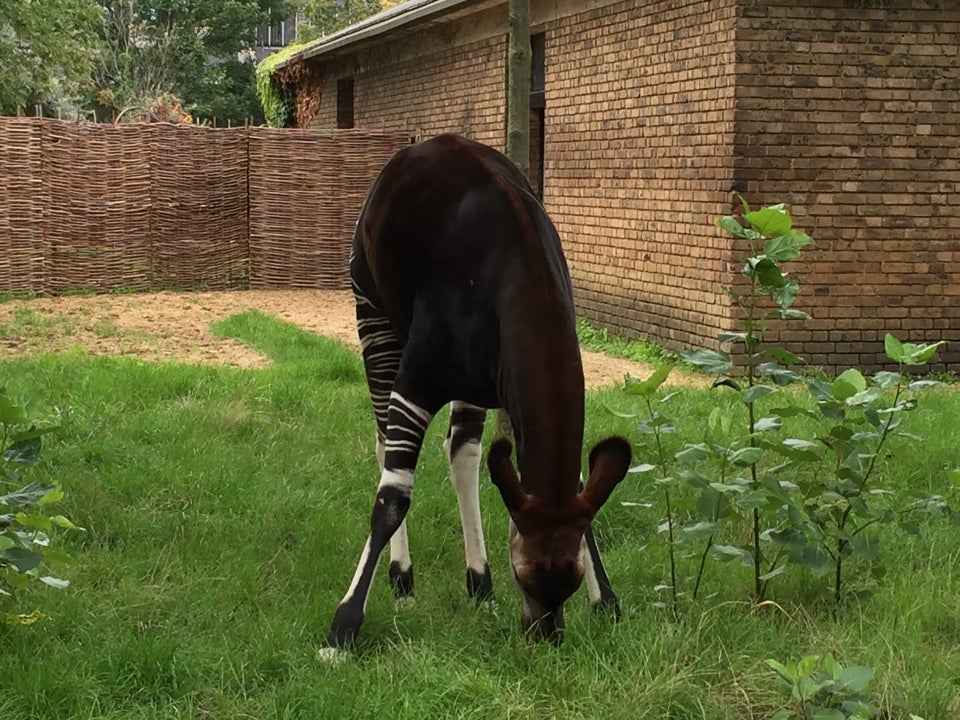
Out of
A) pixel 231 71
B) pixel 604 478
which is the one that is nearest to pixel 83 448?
pixel 604 478

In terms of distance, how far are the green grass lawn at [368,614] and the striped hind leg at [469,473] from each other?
14 centimetres

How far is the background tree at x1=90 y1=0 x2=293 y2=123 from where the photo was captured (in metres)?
43.2

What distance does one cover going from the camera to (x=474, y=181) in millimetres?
4070

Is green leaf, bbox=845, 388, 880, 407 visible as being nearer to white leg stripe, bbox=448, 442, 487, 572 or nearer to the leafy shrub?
white leg stripe, bbox=448, 442, 487, 572

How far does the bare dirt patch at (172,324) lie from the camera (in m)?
10.4

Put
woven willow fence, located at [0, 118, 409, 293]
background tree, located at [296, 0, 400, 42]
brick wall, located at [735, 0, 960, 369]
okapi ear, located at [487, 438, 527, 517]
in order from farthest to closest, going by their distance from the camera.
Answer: background tree, located at [296, 0, 400, 42], woven willow fence, located at [0, 118, 409, 293], brick wall, located at [735, 0, 960, 369], okapi ear, located at [487, 438, 527, 517]

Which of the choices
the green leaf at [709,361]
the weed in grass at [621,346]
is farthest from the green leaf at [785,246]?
the weed in grass at [621,346]

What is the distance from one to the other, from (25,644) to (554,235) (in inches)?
81.8

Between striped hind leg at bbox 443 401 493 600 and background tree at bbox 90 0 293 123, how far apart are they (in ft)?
130

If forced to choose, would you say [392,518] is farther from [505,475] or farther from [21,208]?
[21,208]

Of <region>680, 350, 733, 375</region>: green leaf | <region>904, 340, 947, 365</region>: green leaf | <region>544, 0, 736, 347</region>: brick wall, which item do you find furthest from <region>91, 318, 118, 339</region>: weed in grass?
<region>904, 340, 947, 365</region>: green leaf

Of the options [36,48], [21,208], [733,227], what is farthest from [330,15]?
[733,227]

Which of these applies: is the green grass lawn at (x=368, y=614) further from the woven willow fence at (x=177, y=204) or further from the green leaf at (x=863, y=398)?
the woven willow fence at (x=177, y=204)

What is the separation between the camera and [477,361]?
3809 mm
